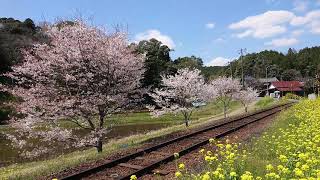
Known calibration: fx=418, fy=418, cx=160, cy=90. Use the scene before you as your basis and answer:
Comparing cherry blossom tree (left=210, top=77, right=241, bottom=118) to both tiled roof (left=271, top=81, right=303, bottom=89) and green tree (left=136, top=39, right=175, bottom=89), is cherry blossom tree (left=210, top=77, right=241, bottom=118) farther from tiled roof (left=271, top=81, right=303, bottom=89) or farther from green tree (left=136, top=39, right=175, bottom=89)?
tiled roof (left=271, top=81, right=303, bottom=89)

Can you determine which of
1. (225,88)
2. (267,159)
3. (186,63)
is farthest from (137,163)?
(186,63)

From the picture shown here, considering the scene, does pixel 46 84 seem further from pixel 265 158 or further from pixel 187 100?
pixel 187 100

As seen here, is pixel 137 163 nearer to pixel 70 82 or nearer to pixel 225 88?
pixel 70 82

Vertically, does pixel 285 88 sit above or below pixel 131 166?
above

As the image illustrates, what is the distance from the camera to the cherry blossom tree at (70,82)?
17922mm

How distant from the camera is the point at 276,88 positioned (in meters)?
129

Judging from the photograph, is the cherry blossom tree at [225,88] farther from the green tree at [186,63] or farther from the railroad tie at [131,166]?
the railroad tie at [131,166]

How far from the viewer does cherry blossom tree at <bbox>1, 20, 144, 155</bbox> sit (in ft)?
58.8

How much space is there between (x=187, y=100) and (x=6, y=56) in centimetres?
4132

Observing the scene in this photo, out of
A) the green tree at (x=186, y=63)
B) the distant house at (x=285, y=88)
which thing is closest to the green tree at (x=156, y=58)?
the green tree at (x=186, y=63)

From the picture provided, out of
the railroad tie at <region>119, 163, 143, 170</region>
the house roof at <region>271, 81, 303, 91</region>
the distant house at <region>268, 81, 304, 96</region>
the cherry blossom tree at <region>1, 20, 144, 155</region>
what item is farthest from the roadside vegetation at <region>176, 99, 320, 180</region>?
the house roof at <region>271, 81, 303, 91</region>

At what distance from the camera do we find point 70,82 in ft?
60.3

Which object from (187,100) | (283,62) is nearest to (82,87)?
(187,100)

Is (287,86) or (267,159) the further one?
(287,86)
